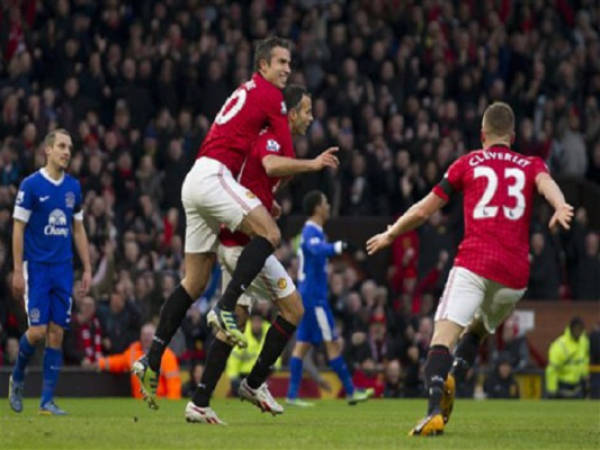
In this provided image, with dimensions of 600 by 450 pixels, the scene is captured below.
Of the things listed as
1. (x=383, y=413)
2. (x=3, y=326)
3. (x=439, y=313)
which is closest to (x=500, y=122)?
(x=439, y=313)

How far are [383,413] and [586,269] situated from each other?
426 inches

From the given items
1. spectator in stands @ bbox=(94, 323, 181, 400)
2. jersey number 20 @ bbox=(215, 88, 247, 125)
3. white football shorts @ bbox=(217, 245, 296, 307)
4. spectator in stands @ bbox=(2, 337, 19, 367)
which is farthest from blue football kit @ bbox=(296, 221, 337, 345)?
jersey number 20 @ bbox=(215, 88, 247, 125)

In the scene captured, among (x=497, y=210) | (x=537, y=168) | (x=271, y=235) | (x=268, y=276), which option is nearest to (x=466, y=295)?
(x=497, y=210)

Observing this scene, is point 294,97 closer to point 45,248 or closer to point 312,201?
point 45,248

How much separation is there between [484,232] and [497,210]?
173 millimetres

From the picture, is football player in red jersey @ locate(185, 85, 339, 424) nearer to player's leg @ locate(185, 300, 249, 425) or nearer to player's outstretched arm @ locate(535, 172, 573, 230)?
player's leg @ locate(185, 300, 249, 425)

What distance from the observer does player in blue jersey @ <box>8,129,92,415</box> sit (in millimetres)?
14773

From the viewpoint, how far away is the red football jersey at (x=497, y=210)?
11.1 m

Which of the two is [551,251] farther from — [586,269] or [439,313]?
[439,313]

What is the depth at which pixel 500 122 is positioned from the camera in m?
11.3

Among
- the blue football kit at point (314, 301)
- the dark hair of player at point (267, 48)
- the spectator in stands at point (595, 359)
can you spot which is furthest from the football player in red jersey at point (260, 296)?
the spectator in stands at point (595, 359)

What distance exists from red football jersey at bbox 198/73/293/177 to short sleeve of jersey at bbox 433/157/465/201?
4.12ft

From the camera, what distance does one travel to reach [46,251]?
1489 centimetres

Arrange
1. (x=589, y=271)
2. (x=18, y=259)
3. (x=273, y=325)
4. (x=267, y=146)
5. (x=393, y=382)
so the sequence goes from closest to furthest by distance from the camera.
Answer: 1. (x=267, y=146)
2. (x=273, y=325)
3. (x=18, y=259)
4. (x=393, y=382)
5. (x=589, y=271)
